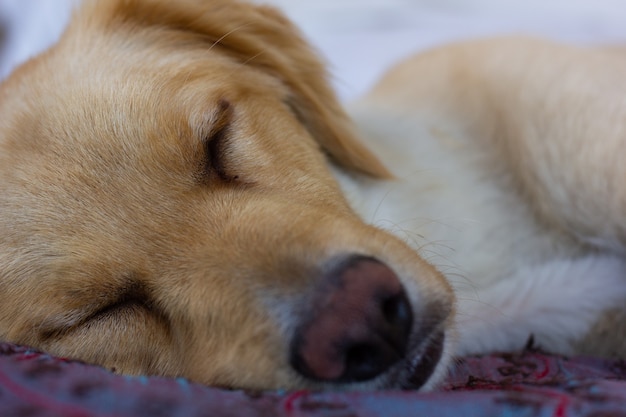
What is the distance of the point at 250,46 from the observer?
1.71 m

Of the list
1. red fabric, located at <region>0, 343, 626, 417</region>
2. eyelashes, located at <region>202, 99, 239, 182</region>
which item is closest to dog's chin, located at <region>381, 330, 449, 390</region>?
red fabric, located at <region>0, 343, 626, 417</region>

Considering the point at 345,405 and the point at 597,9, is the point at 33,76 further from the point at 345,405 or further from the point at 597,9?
the point at 597,9

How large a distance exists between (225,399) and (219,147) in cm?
65

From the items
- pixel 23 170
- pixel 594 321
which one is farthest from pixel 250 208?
pixel 594 321

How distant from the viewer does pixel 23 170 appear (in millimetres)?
1271

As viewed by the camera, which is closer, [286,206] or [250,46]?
[286,206]

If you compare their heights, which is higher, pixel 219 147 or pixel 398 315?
pixel 219 147

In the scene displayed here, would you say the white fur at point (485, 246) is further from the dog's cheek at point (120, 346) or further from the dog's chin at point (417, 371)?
the dog's cheek at point (120, 346)

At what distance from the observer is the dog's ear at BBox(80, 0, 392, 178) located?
1680 mm

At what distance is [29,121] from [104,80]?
0.19 meters

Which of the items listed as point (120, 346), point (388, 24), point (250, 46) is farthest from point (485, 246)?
point (388, 24)

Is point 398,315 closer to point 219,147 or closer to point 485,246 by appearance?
point 219,147

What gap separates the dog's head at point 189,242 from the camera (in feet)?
3.25

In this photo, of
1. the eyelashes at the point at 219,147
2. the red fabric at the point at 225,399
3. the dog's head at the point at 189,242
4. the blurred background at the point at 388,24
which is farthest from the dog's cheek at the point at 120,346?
the blurred background at the point at 388,24
